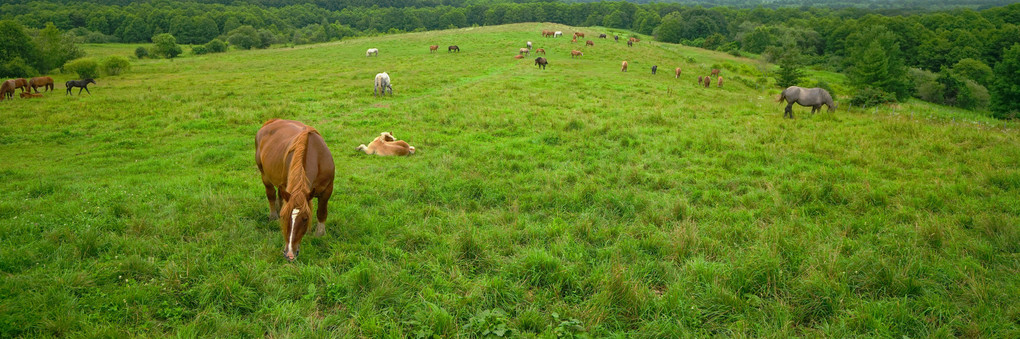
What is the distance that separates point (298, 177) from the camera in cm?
505

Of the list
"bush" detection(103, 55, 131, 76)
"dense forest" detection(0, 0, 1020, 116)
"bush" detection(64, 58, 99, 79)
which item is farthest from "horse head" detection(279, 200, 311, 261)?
"bush" detection(103, 55, 131, 76)

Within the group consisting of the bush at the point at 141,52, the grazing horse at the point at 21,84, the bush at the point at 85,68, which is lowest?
the grazing horse at the point at 21,84

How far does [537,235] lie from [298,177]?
10.2 ft

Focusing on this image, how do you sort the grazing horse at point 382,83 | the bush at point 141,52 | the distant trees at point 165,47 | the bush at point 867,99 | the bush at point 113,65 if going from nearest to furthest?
the grazing horse at point 382,83 < the bush at point 867,99 < the bush at point 113,65 < the distant trees at point 165,47 < the bush at point 141,52

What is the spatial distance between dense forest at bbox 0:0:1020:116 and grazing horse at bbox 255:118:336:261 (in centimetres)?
2740

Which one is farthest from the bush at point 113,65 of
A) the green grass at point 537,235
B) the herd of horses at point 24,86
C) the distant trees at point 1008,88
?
the distant trees at point 1008,88

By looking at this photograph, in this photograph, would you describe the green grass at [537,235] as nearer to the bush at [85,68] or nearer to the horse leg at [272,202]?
the horse leg at [272,202]

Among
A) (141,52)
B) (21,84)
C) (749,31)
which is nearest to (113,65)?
(21,84)

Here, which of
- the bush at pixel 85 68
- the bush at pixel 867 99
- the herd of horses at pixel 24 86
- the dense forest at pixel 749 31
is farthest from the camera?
the dense forest at pixel 749 31

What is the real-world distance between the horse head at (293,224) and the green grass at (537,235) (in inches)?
9.2

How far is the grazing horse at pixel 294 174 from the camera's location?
4840 millimetres

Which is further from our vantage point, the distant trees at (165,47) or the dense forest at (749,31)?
the distant trees at (165,47)

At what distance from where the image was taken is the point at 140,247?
502cm

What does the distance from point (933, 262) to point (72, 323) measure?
8471 millimetres
